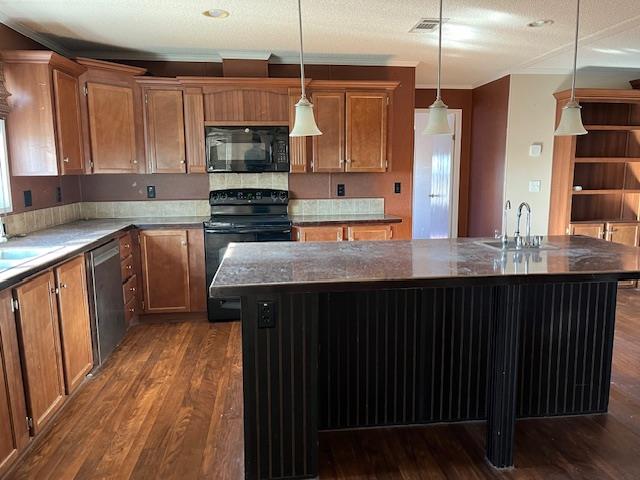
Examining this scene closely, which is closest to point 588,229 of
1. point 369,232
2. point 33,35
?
point 369,232

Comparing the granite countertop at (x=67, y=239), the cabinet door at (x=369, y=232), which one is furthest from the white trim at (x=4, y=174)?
the cabinet door at (x=369, y=232)

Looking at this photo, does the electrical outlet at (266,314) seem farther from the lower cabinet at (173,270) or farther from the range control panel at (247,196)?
the range control panel at (247,196)

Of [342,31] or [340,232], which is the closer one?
[342,31]

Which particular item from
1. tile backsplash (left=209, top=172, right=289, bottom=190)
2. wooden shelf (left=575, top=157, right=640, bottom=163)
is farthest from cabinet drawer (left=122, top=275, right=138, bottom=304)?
wooden shelf (left=575, top=157, right=640, bottom=163)

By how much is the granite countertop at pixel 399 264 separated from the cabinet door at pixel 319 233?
1.50 metres

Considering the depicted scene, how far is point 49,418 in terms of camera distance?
242 centimetres

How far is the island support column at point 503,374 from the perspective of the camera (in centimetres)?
200

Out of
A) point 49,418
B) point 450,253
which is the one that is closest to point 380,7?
point 450,253

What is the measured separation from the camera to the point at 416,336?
92.5 inches

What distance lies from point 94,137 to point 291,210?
6.04ft

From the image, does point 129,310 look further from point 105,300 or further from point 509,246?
point 509,246

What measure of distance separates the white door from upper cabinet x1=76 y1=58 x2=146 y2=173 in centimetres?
334

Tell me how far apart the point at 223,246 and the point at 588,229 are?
3.77 m

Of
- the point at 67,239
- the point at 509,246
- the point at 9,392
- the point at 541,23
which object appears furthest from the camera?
the point at 541,23
